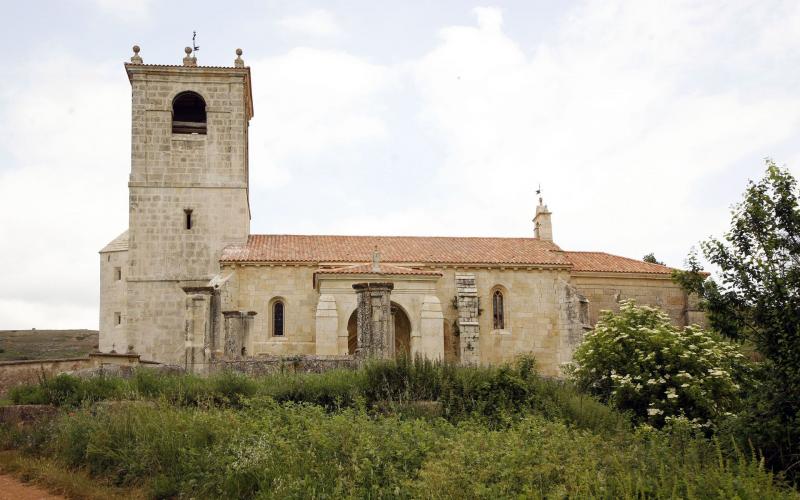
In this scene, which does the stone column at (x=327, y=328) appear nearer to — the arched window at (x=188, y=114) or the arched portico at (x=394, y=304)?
the arched portico at (x=394, y=304)

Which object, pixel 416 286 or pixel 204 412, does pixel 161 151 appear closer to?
pixel 416 286

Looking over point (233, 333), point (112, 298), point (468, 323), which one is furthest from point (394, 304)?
point (112, 298)

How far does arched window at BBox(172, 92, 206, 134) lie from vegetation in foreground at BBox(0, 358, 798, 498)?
17.3m

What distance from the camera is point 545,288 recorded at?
89.9ft

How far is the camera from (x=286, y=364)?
14.9 meters

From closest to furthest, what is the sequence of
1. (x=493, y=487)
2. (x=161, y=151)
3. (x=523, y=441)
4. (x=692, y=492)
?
(x=692, y=492), (x=493, y=487), (x=523, y=441), (x=161, y=151)

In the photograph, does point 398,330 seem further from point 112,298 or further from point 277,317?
point 112,298

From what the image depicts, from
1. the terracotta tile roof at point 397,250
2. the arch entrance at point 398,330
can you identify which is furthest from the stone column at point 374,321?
the terracotta tile roof at point 397,250

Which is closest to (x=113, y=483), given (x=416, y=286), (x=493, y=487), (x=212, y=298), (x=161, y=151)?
(x=493, y=487)

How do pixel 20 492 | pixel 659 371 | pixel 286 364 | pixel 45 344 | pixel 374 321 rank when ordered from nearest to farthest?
pixel 20 492, pixel 659 371, pixel 286 364, pixel 374 321, pixel 45 344

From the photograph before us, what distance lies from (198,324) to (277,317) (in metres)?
7.19

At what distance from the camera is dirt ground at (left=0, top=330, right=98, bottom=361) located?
40281 mm

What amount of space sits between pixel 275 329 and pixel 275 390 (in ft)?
48.1

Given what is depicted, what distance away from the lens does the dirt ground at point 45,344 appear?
40281mm
